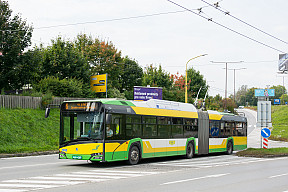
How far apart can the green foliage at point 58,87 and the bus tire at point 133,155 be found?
2082 centimetres

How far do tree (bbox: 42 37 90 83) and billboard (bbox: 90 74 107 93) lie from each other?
208cm

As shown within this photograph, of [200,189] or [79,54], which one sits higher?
[79,54]

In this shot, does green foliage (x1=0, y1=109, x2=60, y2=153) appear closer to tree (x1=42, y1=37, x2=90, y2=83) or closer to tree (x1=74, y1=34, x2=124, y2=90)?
tree (x1=42, y1=37, x2=90, y2=83)

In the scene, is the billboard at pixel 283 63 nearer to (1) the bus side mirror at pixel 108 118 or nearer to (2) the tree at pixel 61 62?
(2) the tree at pixel 61 62

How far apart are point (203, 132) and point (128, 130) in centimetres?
800

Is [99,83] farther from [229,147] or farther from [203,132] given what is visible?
[203,132]

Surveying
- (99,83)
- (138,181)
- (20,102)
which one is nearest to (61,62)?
(99,83)

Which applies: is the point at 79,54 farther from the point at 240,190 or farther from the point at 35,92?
the point at 240,190

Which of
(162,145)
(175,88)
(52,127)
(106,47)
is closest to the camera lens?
(162,145)

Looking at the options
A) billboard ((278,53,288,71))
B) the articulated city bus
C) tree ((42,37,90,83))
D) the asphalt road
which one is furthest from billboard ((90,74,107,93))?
billboard ((278,53,288,71))

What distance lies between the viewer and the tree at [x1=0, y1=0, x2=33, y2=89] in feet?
117

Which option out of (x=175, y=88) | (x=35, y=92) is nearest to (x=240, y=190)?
(x=35, y=92)

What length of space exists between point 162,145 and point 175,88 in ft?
166

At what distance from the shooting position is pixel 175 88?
70.6m
